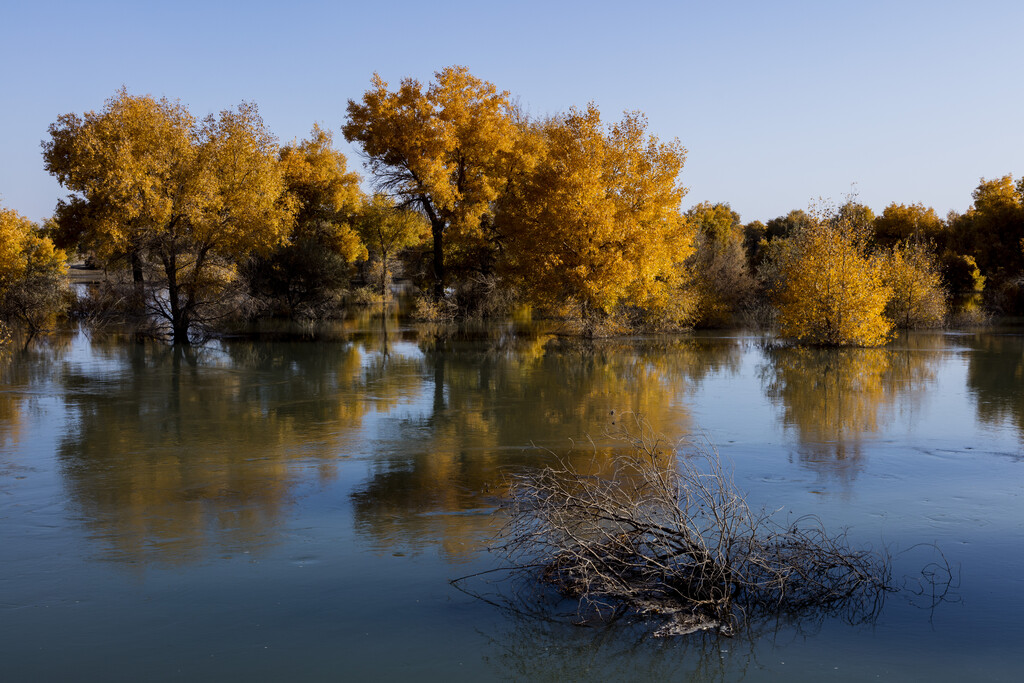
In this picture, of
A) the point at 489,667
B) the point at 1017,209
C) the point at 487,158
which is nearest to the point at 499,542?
the point at 489,667

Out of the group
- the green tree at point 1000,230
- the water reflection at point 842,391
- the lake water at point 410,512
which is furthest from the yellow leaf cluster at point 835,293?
the green tree at point 1000,230

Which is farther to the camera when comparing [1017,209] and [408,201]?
[1017,209]

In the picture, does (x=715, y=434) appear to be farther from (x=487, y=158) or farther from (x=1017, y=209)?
(x=1017, y=209)

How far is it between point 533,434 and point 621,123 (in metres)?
18.8

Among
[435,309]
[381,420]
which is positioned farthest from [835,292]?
[381,420]

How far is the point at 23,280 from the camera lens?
36.4 meters

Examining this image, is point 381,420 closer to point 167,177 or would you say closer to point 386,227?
point 167,177

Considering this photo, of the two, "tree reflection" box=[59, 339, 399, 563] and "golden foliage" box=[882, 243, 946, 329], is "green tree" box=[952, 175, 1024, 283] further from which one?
"tree reflection" box=[59, 339, 399, 563]

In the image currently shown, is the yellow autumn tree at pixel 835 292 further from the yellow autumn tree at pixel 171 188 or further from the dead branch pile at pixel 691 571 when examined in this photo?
the dead branch pile at pixel 691 571

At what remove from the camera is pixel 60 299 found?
37500mm

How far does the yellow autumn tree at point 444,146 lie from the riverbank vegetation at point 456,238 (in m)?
0.09

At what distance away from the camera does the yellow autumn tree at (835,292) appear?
27.0 m

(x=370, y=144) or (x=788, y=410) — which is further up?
(x=370, y=144)

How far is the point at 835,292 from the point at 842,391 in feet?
31.9
